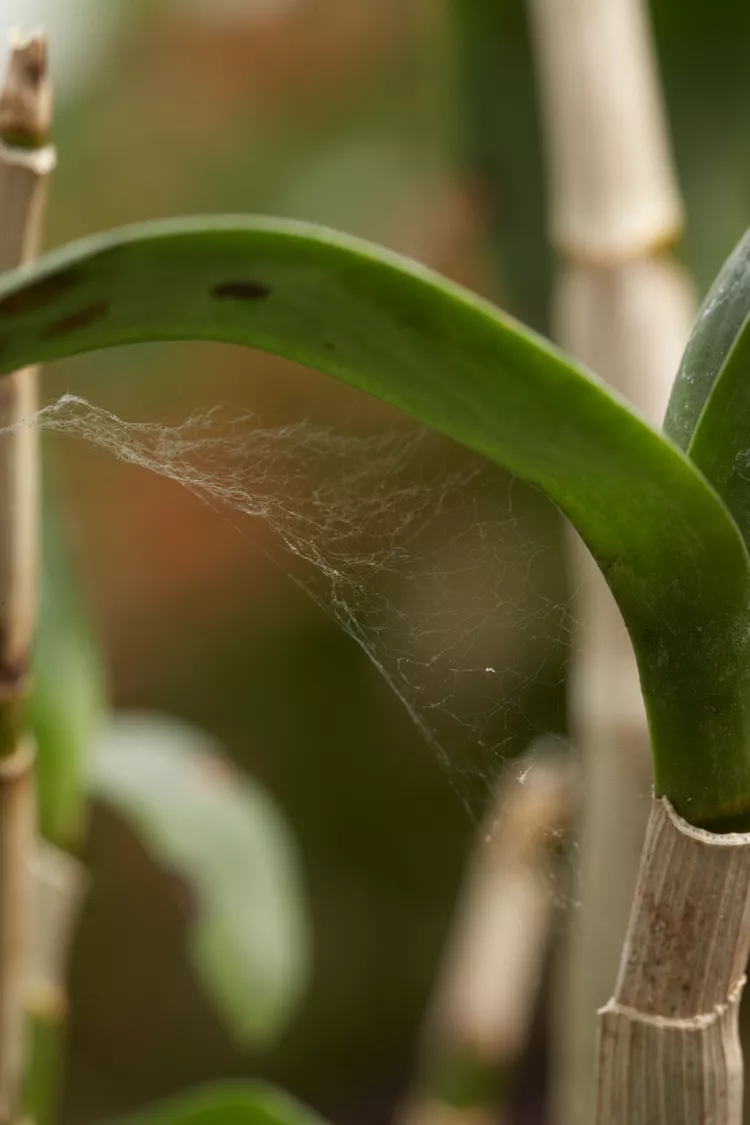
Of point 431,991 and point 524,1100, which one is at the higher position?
point 431,991

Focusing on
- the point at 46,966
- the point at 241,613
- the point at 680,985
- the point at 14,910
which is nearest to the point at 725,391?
the point at 680,985

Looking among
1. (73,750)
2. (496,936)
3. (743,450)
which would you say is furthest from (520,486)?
(496,936)

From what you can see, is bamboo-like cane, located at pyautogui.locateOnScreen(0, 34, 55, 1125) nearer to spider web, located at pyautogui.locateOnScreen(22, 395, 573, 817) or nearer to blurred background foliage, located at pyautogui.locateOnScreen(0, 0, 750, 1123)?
spider web, located at pyautogui.locateOnScreen(22, 395, 573, 817)

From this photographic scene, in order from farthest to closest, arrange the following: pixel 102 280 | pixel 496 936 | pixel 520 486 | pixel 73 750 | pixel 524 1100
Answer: pixel 524 1100 < pixel 496 936 < pixel 73 750 < pixel 520 486 < pixel 102 280

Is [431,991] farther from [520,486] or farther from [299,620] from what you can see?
[520,486]

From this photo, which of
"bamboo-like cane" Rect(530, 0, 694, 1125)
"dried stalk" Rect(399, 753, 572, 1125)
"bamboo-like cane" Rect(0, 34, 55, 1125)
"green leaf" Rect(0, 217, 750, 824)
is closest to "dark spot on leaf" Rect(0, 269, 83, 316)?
"green leaf" Rect(0, 217, 750, 824)

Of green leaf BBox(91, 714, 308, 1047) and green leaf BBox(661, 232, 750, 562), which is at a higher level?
green leaf BBox(661, 232, 750, 562)
